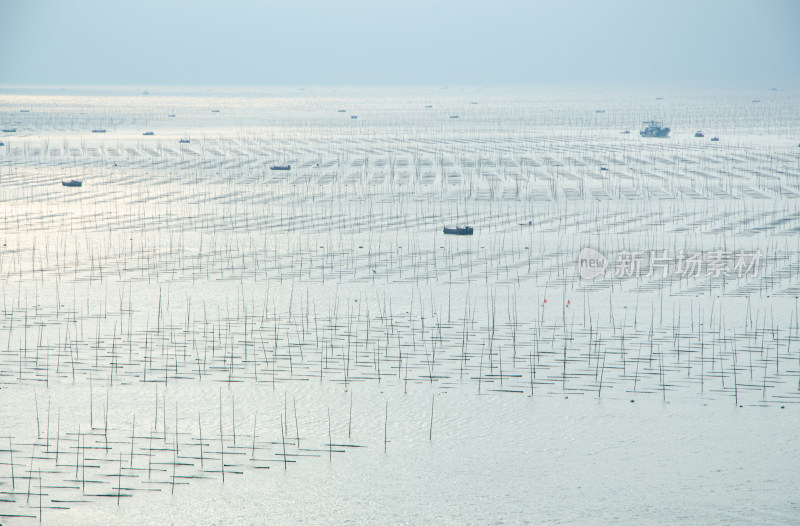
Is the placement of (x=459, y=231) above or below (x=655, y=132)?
below

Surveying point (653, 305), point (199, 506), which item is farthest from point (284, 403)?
point (653, 305)

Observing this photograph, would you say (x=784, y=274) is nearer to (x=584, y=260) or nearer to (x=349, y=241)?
(x=584, y=260)

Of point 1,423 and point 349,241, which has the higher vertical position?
point 349,241

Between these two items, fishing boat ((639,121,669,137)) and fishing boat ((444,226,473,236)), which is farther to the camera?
fishing boat ((639,121,669,137))

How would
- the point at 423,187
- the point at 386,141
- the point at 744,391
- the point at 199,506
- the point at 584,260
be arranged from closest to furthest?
the point at 199,506 < the point at 744,391 < the point at 584,260 < the point at 423,187 < the point at 386,141

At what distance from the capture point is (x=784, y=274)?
85.9 ft

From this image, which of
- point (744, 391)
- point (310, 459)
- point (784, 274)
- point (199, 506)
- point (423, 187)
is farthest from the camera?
point (423, 187)

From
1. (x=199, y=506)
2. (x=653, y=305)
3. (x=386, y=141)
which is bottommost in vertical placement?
(x=199, y=506)

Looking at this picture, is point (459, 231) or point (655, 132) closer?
point (459, 231)

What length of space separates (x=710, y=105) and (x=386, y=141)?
5580cm

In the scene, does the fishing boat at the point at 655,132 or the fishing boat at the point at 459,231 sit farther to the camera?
→ the fishing boat at the point at 655,132

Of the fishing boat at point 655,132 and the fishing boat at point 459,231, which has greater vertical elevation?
the fishing boat at point 655,132

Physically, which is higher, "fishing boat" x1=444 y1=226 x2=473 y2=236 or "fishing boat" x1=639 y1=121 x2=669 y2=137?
"fishing boat" x1=639 y1=121 x2=669 y2=137

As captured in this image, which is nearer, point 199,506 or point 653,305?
point 199,506
